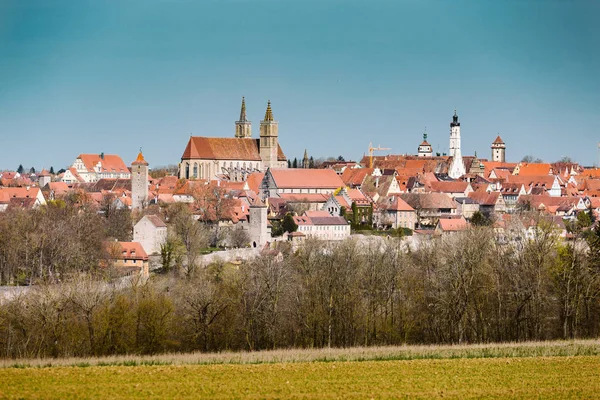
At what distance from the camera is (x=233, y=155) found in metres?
111

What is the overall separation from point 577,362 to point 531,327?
10.9 metres

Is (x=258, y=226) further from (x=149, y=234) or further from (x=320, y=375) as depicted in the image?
(x=320, y=375)

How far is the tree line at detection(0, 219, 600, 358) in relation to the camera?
32.6 meters

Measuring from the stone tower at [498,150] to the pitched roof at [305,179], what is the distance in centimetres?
8490

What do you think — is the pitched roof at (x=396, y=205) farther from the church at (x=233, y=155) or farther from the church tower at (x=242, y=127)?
the church tower at (x=242, y=127)

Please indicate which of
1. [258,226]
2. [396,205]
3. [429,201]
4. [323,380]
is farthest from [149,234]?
[323,380]

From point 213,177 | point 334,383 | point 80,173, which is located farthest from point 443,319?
point 80,173

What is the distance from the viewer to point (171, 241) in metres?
59.9

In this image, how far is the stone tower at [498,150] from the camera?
176 m

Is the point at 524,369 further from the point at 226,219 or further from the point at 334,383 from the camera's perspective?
the point at 226,219

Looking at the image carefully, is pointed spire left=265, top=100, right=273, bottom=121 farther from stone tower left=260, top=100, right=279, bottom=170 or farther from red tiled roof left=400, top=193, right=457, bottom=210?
red tiled roof left=400, top=193, right=457, bottom=210

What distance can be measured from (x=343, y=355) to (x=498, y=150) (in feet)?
506

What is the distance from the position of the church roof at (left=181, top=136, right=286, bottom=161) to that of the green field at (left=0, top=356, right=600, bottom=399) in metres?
84.1

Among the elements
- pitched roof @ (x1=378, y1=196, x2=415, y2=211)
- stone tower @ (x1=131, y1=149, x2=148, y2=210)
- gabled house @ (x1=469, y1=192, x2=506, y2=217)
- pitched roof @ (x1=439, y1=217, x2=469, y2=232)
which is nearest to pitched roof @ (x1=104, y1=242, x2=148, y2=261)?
stone tower @ (x1=131, y1=149, x2=148, y2=210)
